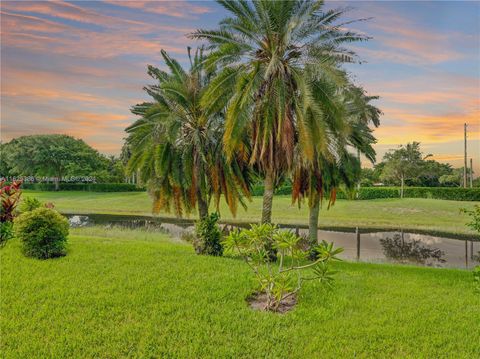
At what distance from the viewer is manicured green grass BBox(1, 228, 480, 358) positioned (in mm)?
6293

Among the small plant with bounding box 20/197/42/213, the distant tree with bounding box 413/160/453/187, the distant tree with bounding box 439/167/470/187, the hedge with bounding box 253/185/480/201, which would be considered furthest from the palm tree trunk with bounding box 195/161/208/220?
the distant tree with bounding box 439/167/470/187

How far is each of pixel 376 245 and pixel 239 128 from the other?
14140 millimetres

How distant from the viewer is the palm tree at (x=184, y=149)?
1380 centimetres

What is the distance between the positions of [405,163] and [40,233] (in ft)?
164

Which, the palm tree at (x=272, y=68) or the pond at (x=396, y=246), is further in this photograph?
the pond at (x=396, y=246)

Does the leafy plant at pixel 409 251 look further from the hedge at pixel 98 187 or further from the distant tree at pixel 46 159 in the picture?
the distant tree at pixel 46 159

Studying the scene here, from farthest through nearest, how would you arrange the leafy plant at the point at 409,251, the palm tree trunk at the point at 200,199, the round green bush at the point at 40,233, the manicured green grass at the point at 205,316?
the leafy plant at the point at 409,251 < the palm tree trunk at the point at 200,199 < the round green bush at the point at 40,233 < the manicured green grass at the point at 205,316

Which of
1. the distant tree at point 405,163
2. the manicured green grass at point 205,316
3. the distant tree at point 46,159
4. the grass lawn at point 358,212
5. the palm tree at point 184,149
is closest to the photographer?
the manicured green grass at point 205,316

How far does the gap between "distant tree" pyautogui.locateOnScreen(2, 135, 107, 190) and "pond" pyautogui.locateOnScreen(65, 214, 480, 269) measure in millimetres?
37569

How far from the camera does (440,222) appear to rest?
3008 cm

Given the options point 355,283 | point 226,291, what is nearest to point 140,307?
point 226,291

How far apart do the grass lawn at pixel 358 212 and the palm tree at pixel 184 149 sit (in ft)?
56.6

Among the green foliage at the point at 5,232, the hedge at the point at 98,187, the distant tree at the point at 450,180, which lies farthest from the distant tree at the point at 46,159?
the distant tree at the point at 450,180

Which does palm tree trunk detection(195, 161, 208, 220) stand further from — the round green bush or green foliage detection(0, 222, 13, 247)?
green foliage detection(0, 222, 13, 247)
